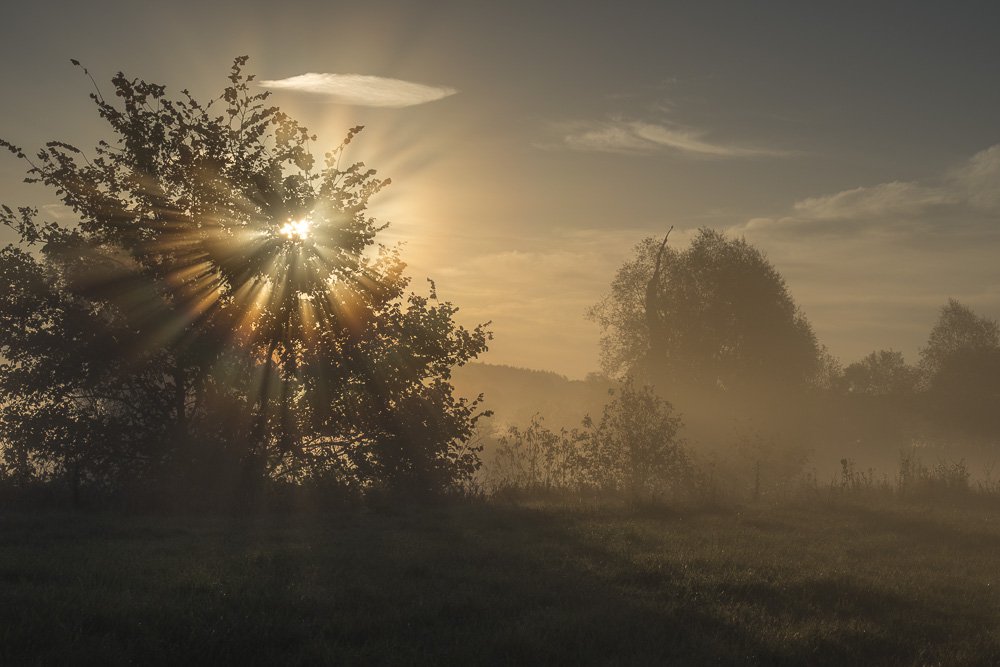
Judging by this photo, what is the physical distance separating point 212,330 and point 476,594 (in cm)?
1421

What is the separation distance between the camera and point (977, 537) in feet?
63.3

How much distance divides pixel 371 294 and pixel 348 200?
2.86 m

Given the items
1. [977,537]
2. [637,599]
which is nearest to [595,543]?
[637,599]

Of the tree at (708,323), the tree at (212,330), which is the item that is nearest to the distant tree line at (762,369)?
the tree at (708,323)

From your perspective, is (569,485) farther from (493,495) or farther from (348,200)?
(348,200)

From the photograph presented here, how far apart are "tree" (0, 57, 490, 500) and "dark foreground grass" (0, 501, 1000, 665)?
4.65m

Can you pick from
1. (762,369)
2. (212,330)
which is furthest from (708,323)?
(212,330)

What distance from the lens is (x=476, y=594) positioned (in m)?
10.3

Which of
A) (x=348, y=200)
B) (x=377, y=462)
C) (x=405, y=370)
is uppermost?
(x=348, y=200)

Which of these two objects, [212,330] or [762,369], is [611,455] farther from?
[762,369]

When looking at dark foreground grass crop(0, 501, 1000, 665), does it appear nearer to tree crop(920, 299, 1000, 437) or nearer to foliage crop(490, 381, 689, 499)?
foliage crop(490, 381, 689, 499)

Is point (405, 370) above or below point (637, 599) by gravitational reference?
above

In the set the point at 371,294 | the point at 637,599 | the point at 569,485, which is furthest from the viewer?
the point at 569,485

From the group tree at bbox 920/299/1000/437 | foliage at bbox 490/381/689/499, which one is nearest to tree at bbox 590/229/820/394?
tree at bbox 920/299/1000/437
